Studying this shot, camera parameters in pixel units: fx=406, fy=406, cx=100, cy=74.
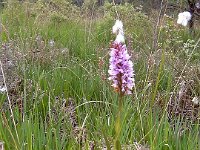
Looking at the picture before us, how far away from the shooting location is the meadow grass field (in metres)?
1.51

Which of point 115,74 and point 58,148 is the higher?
point 115,74

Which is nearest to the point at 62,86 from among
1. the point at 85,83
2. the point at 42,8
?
the point at 85,83

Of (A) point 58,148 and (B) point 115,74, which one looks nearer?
(B) point 115,74

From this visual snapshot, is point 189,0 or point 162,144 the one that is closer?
point 162,144

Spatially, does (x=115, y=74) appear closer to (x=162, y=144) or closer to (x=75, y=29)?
(x=162, y=144)

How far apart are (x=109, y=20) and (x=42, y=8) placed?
1.71 metres

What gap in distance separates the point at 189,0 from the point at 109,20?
3.83ft

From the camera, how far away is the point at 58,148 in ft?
4.81

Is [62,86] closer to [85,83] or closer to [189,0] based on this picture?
[85,83]

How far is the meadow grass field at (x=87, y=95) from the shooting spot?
59.6 inches

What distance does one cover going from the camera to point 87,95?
2375 millimetres

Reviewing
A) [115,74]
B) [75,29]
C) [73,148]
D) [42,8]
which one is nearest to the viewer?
[115,74]

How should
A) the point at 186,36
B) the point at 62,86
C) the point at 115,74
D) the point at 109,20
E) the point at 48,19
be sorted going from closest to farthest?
the point at 115,74 → the point at 62,86 → the point at 186,36 → the point at 109,20 → the point at 48,19

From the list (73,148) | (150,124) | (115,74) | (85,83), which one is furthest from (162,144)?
(85,83)
